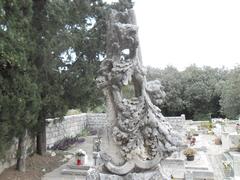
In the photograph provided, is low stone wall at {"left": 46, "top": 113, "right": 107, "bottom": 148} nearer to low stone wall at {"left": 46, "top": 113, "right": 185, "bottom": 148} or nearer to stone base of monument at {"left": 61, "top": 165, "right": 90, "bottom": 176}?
low stone wall at {"left": 46, "top": 113, "right": 185, "bottom": 148}

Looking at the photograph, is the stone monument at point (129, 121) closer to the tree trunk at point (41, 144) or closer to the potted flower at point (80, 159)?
the potted flower at point (80, 159)

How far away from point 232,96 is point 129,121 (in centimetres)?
2248

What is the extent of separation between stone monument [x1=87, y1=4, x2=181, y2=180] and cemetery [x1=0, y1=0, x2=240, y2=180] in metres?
0.01

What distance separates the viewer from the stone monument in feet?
11.8

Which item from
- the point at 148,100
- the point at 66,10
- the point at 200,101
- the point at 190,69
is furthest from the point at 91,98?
the point at 190,69

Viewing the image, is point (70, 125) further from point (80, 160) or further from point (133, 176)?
point (133, 176)

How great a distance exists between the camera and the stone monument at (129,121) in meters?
3.60

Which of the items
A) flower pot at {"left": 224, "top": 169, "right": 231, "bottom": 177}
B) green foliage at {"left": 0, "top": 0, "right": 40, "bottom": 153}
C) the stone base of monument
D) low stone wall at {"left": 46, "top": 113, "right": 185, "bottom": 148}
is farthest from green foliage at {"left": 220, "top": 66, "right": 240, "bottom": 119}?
green foliage at {"left": 0, "top": 0, "right": 40, "bottom": 153}

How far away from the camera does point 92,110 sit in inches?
488

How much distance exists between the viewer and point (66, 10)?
31.2 ft

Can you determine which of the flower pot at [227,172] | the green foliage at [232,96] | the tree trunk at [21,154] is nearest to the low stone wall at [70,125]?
the tree trunk at [21,154]

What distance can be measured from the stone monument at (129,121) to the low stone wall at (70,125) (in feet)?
26.0

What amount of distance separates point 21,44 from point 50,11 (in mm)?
1614

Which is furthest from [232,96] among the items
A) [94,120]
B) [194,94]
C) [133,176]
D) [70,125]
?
[133,176]
